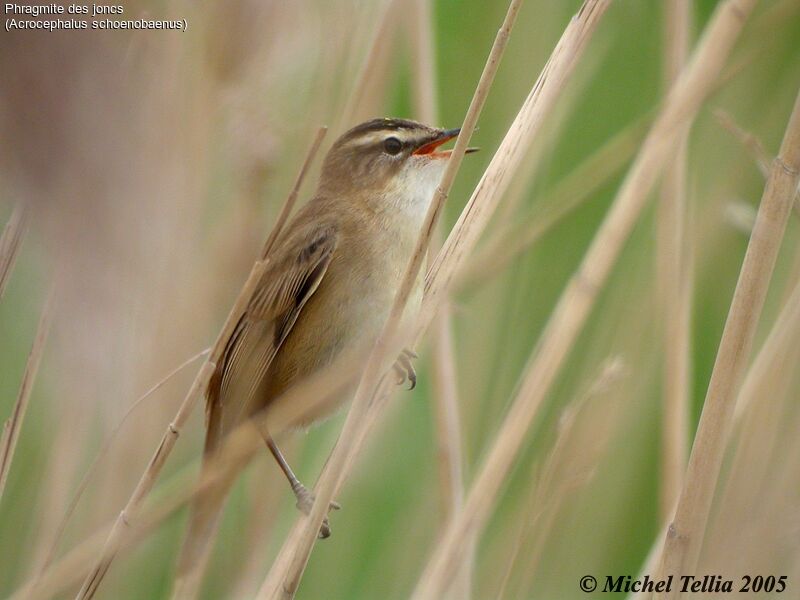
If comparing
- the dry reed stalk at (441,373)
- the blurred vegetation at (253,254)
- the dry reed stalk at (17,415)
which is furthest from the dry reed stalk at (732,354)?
the dry reed stalk at (17,415)

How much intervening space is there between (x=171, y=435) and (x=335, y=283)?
2.96 feet

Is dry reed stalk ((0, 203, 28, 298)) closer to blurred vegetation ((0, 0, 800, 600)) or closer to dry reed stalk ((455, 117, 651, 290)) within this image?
blurred vegetation ((0, 0, 800, 600))

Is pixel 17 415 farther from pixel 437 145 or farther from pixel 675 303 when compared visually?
pixel 675 303

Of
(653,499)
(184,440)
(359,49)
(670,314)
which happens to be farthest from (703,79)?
(184,440)

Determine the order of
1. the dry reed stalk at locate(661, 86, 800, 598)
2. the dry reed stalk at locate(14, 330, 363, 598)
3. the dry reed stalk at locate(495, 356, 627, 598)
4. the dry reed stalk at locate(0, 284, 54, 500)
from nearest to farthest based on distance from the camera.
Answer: the dry reed stalk at locate(661, 86, 800, 598) < the dry reed stalk at locate(0, 284, 54, 500) < the dry reed stalk at locate(14, 330, 363, 598) < the dry reed stalk at locate(495, 356, 627, 598)

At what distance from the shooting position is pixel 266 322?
2510 millimetres

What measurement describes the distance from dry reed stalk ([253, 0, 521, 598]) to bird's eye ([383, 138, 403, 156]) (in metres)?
0.72

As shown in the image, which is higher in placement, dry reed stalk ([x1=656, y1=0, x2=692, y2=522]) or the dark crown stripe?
the dark crown stripe

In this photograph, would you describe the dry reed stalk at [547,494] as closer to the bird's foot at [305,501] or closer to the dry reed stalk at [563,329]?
the dry reed stalk at [563,329]

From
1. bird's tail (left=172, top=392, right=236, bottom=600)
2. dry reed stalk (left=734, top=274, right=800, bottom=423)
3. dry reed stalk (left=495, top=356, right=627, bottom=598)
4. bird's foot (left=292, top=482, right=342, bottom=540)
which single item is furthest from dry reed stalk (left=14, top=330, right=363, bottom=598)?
dry reed stalk (left=734, top=274, right=800, bottom=423)

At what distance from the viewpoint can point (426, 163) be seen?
96.5 inches

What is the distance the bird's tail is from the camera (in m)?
2.06

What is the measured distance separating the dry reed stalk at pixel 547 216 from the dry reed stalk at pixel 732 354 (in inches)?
19.6

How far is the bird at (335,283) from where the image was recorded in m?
Result: 2.42
